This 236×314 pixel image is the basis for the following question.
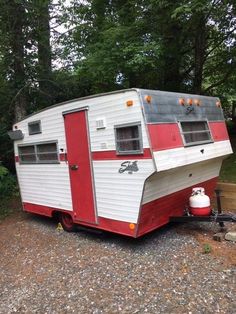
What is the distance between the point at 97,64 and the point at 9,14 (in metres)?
3.17

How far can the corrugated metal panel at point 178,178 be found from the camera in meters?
5.54

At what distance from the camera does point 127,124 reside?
18.1 ft

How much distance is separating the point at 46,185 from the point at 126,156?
2699 millimetres

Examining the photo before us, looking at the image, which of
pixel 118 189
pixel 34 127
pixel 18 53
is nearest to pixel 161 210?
pixel 118 189

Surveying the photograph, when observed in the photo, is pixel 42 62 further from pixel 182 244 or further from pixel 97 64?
pixel 182 244

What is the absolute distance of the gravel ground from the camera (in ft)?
14.1

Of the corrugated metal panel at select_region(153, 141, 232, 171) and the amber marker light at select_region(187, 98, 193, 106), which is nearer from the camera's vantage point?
the corrugated metal panel at select_region(153, 141, 232, 171)

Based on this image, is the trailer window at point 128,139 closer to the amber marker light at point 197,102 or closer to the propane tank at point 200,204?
the propane tank at point 200,204

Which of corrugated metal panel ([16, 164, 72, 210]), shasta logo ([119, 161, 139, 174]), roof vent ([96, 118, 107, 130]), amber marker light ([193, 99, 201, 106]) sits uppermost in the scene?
amber marker light ([193, 99, 201, 106])

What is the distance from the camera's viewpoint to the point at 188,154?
595 centimetres

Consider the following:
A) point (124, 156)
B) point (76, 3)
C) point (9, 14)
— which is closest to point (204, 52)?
point (76, 3)

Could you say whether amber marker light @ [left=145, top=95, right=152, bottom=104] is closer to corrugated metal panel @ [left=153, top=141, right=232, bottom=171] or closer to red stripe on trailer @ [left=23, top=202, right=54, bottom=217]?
corrugated metal panel @ [left=153, top=141, right=232, bottom=171]

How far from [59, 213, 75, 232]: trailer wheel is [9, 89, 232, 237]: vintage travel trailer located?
0.8 inches

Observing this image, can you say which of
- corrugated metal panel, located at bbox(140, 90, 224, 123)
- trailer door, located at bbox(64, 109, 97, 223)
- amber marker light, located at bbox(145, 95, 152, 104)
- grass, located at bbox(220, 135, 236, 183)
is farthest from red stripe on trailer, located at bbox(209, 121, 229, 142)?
trailer door, located at bbox(64, 109, 97, 223)
